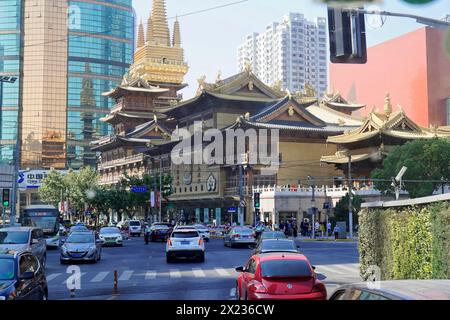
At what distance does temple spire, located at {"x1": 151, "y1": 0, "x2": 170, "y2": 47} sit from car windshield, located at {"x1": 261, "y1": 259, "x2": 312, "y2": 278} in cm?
9733

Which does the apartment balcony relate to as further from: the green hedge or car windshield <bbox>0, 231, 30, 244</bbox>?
the green hedge

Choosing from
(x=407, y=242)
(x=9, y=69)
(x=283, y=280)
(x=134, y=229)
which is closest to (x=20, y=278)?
(x=283, y=280)

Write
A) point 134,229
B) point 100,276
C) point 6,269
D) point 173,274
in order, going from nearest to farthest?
point 6,269 → point 100,276 → point 173,274 → point 134,229

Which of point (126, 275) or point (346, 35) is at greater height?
point (346, 35)

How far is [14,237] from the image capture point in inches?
920

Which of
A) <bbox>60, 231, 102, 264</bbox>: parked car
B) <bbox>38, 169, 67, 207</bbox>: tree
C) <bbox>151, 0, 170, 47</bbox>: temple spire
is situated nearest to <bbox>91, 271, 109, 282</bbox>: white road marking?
<bbox>60, 231, 102, 264</bbox>: parked car

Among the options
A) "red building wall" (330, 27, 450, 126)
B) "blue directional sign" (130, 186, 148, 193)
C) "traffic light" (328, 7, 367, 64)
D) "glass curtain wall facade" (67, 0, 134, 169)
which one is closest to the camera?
"traffic light" (328, 7, 367, 64)

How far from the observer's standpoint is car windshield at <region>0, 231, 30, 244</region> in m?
23.1

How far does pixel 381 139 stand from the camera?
59906 millimetres

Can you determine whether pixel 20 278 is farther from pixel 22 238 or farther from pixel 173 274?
pixel 22 238

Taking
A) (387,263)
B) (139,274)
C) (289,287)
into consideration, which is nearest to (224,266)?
(139,274)

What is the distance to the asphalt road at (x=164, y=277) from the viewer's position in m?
16.2

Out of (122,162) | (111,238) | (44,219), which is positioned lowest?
(111,238)

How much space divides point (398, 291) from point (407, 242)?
35.7 ft
